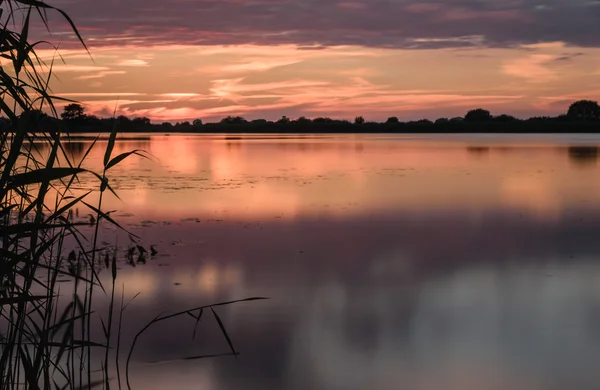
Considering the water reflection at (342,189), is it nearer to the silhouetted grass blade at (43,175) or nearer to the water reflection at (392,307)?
the water reflection at (392,307)

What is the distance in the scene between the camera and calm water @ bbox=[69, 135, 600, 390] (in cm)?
567

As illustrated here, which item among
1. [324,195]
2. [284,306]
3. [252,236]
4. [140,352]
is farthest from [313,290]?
[324,195]

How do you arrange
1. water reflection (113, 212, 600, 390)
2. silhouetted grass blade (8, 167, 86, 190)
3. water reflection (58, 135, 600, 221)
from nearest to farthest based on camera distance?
silhouetted grass blade (8, 167, 86, 190), water reflection (113, 212, 600, 390), water reflection (58, 135, 600, 221)

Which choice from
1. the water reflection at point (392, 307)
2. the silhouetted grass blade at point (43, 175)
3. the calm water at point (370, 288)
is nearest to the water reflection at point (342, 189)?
the calm water at point (370, 288)

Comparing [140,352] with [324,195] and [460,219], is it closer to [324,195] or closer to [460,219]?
[460,219]

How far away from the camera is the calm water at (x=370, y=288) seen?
5672 mm

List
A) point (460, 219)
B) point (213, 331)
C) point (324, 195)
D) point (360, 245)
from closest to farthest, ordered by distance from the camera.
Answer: point (213, 331)
point (360, 245)
point (460, 219)
point (324, 195)

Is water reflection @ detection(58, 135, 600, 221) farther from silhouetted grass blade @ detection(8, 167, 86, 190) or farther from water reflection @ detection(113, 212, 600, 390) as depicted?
silhouetted grass blade @ detection(8, 167, 86, 190)

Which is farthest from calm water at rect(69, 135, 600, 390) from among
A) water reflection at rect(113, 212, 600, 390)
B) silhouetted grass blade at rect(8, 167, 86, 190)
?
silhouetted grass blade at rect(8, 167, 86, 190)

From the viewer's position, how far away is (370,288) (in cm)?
831

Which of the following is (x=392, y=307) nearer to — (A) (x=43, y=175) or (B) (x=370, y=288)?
(B) (x=370, y=288)

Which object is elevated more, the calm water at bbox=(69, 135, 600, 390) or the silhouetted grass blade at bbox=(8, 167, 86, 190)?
the silhouetted grass blade at bbox=(8, 167, 86, 190)

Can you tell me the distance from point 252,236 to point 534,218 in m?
6.03

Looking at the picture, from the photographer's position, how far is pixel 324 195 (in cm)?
1808
